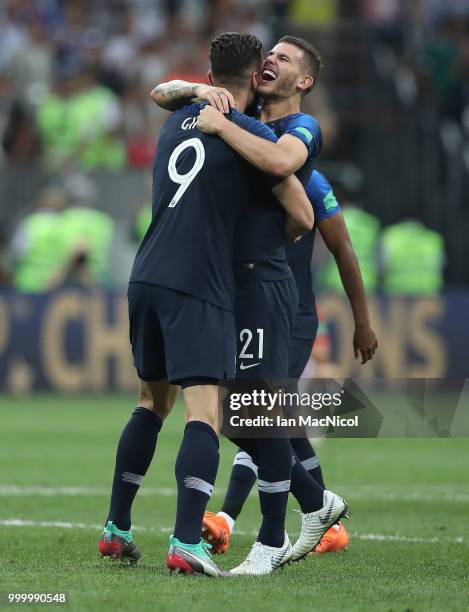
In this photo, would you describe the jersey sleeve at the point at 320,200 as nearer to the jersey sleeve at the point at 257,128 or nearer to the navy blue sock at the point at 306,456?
the jersey sleeve at the point at 257,128

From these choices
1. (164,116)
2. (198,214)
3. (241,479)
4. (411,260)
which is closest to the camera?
(198,214)

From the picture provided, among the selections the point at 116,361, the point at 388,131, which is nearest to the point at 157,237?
the point at 116,361

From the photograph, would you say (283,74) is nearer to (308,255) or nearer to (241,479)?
(308,255)

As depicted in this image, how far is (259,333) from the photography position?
5.97 meters

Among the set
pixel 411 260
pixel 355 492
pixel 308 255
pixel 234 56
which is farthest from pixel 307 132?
pixel 411 260

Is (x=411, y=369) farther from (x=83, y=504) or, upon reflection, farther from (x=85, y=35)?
(x=83, y=504)

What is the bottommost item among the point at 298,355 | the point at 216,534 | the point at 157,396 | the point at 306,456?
the point at 216,534

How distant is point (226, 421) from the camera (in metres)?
5.90

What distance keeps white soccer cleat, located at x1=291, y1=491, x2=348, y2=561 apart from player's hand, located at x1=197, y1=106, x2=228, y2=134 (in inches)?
75.9

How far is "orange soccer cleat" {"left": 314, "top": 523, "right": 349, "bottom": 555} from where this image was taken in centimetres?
695

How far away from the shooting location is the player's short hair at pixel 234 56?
5.84 meters

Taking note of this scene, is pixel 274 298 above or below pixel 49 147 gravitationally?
below

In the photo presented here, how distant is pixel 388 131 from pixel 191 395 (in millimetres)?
14511

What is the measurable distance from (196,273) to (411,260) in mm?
12117
